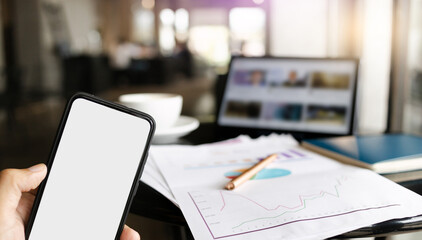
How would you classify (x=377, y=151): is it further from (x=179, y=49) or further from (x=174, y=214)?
(x=179, y=49)

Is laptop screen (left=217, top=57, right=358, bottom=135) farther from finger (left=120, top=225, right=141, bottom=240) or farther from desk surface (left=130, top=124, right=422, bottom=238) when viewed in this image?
finger (left=120, top=225, right=141, bottom=240)

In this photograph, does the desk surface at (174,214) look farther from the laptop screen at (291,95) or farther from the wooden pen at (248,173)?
the laptop screen at (291,95)

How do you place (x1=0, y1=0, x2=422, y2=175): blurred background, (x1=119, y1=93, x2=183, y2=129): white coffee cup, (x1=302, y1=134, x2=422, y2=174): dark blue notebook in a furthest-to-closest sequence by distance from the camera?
1. (x1=0, y1=0, x2=422, y2=175): blurred background
2. (x1=119, y1=93, x2=183, y2=129): white coffee cup
3. (x1=302, y1=134, x2=422, y2=174): dark blue notebook

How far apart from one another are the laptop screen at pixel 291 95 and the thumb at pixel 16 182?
556mm

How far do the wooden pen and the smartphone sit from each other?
0.13 m

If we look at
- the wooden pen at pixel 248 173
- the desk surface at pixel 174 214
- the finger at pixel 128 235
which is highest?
the wooden pen at pixel 248 173

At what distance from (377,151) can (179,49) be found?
7063 millimetres

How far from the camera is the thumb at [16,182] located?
40 cm

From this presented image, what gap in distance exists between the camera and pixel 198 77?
7352mm

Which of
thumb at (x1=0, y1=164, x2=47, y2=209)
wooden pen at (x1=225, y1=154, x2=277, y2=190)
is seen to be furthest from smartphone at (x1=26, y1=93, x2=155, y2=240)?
wooden pen at (x1=225, y1=154, x2=277, y2=190)

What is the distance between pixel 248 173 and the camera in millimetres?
512

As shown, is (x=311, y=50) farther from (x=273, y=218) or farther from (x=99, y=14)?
(x=99, y=14)

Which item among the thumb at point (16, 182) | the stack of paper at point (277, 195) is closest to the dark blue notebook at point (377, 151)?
the stack of paper at point (277, 195)

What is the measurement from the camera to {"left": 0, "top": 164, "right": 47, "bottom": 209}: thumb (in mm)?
397
